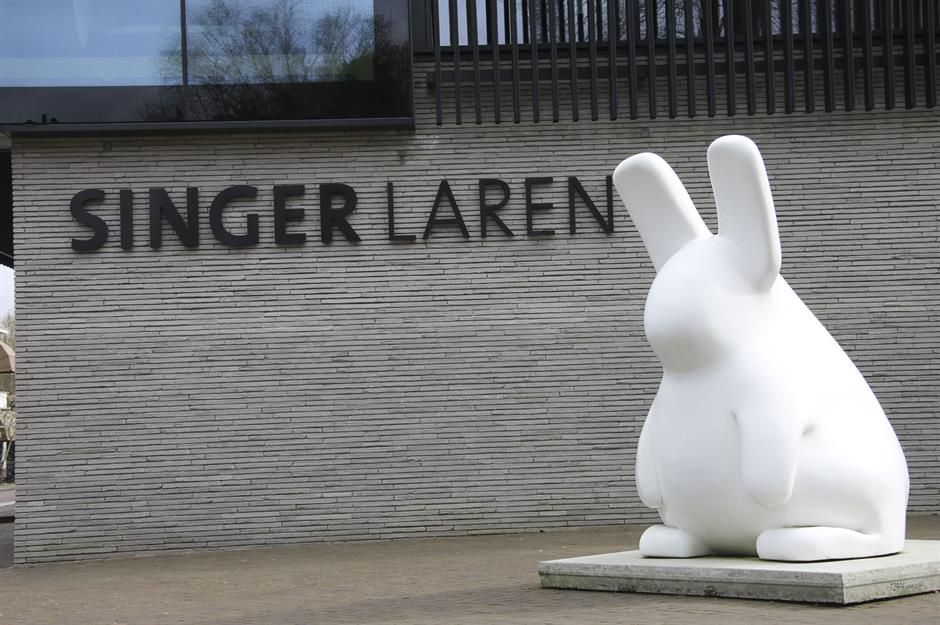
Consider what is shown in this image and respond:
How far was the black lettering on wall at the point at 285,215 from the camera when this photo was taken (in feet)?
48.9

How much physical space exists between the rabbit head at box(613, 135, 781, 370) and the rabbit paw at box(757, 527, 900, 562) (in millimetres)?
1146

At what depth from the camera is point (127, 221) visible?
14805mm

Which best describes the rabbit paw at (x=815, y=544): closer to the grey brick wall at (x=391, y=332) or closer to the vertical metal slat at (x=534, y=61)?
the grey brick wall at (x=391, y=332)

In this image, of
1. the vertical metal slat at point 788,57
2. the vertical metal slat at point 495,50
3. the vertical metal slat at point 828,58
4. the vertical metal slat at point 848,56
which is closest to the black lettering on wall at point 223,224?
the vertical metal slat at point 495,50

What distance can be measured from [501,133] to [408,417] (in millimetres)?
3542

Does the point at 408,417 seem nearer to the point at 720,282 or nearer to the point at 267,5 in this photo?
the point at 267,5

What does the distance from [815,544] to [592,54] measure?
8.64 m

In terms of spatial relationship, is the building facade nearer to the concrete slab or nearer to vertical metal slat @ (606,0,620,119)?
vertical metal slat @ (606,0,620,119)

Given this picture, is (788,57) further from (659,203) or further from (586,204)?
(659,203)

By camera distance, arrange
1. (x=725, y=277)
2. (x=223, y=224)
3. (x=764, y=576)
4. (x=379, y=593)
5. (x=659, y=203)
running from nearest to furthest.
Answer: (x=764, y=576), (x=725, y=277), (x=659, y=203), (x=379, y=593), (x=223, y=224)

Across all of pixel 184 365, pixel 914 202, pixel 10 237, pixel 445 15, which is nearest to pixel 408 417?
pixel 184 365

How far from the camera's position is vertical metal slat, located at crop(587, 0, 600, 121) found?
14977mm

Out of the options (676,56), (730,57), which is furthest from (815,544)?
(676,56)

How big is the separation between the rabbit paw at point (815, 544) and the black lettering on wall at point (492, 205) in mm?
7706
